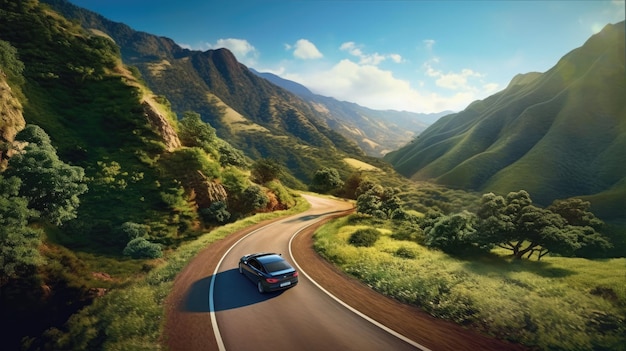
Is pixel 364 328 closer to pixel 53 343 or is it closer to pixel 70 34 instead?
pixel 53 343

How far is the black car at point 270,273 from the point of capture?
52.7ft

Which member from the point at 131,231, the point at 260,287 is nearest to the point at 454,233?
the point at 260,287

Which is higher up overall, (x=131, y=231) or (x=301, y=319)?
(x=131, y=231)

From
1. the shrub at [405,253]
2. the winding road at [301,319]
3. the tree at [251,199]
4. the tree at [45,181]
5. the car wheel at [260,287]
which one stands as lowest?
the shrub at [405,253]

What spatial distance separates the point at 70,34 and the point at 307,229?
157ft

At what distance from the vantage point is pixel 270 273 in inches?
642

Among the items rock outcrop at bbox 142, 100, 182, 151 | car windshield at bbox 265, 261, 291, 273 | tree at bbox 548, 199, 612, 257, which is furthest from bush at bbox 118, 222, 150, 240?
tree at bbox 548, 199, 612, 257

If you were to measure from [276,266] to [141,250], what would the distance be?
59.3 feet

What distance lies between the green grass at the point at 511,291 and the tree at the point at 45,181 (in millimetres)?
22685

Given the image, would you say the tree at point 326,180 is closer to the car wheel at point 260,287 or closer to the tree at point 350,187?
the tree at point 350,187

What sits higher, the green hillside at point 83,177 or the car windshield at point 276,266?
the green hillside at point 83,177

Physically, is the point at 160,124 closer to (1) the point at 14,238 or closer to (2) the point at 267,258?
(1) the point at 14,238

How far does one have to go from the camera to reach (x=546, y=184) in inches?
3848

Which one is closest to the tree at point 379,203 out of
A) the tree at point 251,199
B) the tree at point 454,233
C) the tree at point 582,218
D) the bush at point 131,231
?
the tree at point 454,233
